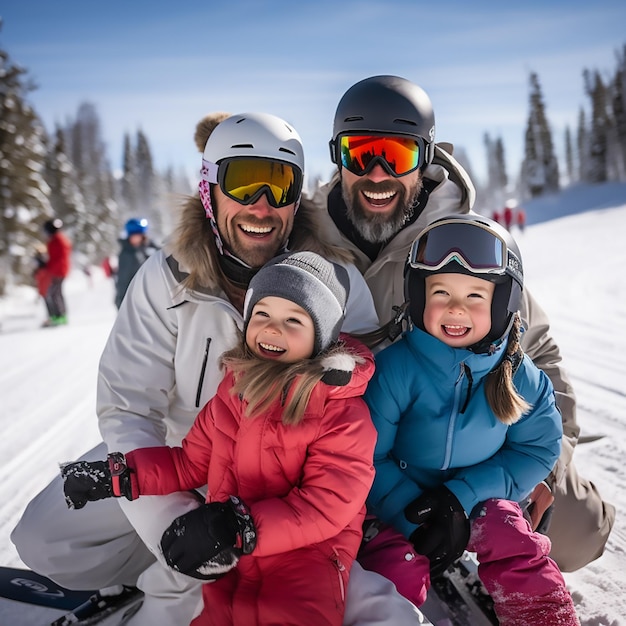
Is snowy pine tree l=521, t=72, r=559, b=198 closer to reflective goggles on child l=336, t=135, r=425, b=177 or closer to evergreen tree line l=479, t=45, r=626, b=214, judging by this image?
evergreen tree line l=479, t=45, r=626, b=214

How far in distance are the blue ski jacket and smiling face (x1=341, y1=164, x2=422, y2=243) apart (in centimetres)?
89

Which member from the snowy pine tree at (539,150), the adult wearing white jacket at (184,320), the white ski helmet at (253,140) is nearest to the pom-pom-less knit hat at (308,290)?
the adult wearing white jacket at (184,320)

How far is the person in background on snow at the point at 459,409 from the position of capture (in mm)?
2059

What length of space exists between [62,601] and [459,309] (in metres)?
2.22

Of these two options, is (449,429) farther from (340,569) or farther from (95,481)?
(95,481)

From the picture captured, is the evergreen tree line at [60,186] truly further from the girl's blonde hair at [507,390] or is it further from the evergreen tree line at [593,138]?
the evergreen tree line at [593,138]

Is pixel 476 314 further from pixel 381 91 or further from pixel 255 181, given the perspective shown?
pixel 381 91

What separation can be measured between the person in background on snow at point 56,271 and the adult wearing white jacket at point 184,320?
9.19 metres

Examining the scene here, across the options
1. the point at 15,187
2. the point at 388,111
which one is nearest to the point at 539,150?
the point at 15,187

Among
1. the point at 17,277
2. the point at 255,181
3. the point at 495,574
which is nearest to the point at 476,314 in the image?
the point at 495,574

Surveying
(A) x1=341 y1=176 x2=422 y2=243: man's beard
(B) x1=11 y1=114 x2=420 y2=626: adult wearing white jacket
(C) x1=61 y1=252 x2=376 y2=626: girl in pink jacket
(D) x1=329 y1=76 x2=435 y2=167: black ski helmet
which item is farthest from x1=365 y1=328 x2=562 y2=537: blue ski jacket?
(D) x1=329 y1=76 x2=435 y2=167: black ski helmet

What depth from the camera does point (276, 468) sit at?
1.85 m

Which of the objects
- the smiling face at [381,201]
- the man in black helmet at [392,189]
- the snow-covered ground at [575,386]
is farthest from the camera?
the smiling face at [381,201]

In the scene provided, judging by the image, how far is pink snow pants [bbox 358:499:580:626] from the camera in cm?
187
